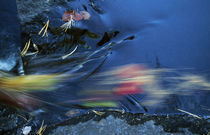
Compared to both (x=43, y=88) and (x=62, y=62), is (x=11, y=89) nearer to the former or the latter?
(x=43, y=88)

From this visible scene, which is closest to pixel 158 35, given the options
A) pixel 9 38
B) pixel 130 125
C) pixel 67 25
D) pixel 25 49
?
pixel 67 25

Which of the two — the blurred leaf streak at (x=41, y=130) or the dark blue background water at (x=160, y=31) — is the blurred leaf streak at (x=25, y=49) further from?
the blurred leaf streak at (x=41, y=130)

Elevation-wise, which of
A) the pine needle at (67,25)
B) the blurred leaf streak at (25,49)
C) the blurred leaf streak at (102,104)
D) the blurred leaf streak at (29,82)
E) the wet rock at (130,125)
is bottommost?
the wet rock at (130,125)

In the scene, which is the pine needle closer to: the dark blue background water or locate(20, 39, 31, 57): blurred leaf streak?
the dark blue background water

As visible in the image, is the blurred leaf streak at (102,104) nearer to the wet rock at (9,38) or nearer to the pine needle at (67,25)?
the wet rock at (9,38)

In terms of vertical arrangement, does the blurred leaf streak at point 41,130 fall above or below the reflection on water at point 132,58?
below

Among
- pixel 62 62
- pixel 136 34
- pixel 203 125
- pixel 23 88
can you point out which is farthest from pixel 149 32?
pixel 23 88

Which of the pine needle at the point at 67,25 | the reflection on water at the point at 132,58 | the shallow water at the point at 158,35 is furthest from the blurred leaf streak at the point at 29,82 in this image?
the pine needle at the point at 67,25

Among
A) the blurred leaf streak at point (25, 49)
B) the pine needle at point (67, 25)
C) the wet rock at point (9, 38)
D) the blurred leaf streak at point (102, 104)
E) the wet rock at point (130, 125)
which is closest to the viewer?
the wet rock at point (130, 125)

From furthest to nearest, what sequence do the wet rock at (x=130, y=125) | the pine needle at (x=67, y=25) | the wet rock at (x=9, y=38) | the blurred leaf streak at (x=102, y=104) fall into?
the pine needle at (x=67, y=25) < the wet rock at (x=9, y=38) < the blurred leaf streak at (x=102, y=104) < the wet rock at (x=130, y=125)

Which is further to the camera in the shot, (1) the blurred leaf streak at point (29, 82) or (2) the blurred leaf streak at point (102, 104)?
(1) the blurred leaf streak at point (29, 82)

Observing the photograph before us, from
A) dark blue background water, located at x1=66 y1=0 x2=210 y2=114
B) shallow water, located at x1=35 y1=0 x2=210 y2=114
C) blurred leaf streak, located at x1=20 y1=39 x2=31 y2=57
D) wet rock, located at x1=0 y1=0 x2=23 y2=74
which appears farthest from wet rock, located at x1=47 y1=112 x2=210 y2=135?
blurred leaf streak, located at x1=20 y1=39 x2=31 y2=57
